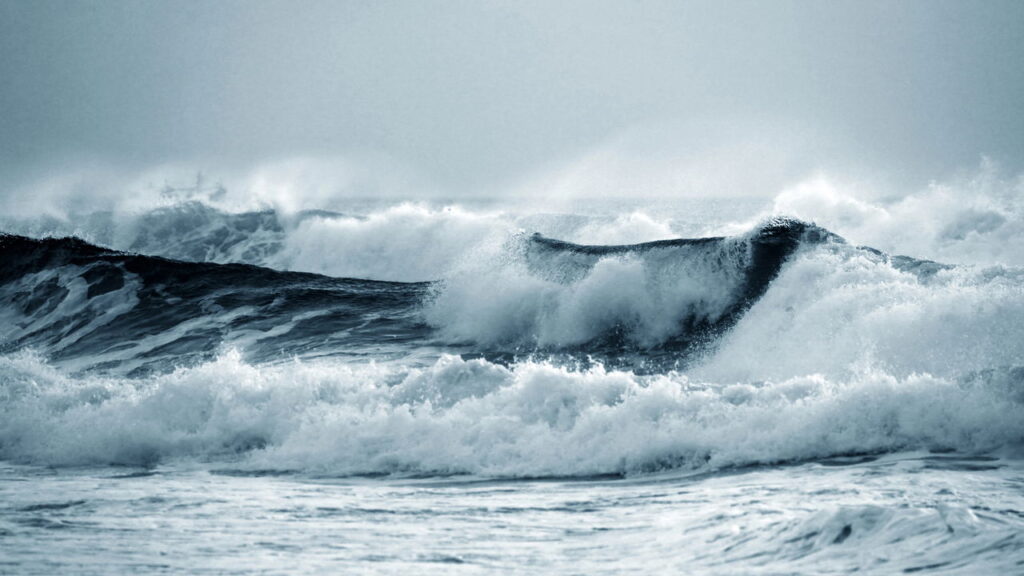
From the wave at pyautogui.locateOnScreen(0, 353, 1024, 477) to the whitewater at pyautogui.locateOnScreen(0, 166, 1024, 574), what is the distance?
29 mm

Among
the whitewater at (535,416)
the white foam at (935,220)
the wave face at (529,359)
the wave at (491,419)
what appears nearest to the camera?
the whitewater at (535,416)

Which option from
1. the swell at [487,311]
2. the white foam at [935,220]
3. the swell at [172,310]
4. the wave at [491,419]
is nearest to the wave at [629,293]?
the swell at [487,311]

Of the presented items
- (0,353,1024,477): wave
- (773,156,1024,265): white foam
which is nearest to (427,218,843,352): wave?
(0,353,1024,477): wave

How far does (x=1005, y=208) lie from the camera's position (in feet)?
112

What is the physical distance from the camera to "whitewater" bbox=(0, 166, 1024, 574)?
578cm

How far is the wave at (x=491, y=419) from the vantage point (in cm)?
780

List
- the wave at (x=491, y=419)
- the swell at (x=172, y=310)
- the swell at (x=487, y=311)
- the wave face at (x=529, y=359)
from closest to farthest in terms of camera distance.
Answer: the wave at (x=491, y=419) < the wave face at (x=529, y=359) < the swell at (x=487, y=311) < the swell at (x=172, y=310)

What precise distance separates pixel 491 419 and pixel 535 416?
439 millimetres

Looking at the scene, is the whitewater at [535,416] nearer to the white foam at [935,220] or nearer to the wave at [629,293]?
the wave at [629,293]

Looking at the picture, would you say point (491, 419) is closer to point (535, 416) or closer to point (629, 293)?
point (535, 416)

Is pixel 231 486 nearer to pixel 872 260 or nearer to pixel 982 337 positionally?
pixel 982 337

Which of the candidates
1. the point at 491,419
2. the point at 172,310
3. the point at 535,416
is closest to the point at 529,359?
the point at 535,416

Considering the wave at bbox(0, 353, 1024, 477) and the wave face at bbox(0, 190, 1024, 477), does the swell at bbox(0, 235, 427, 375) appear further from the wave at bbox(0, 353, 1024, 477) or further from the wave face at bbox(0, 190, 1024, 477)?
the wave at bbox(0, 353, 1024, 477)

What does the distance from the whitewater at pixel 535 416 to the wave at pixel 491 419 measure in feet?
0.10
